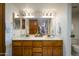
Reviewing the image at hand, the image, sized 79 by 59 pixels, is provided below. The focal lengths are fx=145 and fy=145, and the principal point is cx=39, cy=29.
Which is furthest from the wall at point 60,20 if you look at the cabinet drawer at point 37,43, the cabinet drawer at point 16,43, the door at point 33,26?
the cabinet drawer at point 37,43

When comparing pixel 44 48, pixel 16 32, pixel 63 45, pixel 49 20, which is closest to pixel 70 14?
pixel 49 20

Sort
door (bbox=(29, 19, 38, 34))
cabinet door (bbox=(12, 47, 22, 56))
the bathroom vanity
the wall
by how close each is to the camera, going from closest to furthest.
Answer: cabinet door (bbox=(12, 47, 22, 56))
the bathroom vanity
the wall
door (bbox=(29, 19, 38, 34))

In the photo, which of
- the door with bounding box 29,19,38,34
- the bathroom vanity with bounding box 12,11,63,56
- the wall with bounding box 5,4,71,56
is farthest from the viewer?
the door with bounding box 29,19,38,34

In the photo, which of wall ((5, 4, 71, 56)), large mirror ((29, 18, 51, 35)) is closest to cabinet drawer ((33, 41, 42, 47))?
large mirror ((29, 18, 51, 35))

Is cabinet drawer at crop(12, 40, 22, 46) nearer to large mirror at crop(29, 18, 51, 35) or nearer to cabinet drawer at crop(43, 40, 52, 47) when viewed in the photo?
large mirror at crop(29, 18, 51, 35)

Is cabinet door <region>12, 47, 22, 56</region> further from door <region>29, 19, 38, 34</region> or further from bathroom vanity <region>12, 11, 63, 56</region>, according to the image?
door <region>29, 19, 38, 34</region>

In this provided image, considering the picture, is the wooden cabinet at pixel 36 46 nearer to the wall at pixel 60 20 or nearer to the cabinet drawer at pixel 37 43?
Result: the cabinet drawer at pixel 37 43

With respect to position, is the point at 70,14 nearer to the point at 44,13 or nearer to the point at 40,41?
the point at 44,13

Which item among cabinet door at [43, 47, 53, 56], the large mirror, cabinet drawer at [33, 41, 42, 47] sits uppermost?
the large mirror

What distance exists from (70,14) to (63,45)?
86cm

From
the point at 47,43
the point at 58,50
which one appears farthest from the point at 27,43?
the point at 58,50

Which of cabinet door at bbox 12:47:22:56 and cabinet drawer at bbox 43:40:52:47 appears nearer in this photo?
cabinet door at bbox 12:47:22:56

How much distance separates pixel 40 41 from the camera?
12.4ft

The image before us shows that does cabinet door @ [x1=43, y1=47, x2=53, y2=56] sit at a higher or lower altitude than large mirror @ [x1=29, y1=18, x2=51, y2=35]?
lower
